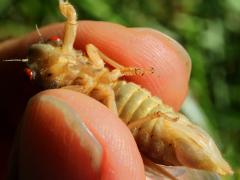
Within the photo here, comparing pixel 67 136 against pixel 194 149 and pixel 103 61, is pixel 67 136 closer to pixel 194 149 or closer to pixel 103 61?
pixel 194 149

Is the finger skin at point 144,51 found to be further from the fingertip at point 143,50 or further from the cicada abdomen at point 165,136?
the cicada abdomen at point 165,136

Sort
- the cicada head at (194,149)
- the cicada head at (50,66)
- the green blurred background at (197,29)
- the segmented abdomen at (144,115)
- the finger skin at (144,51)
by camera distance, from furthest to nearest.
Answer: the green blurred background at (197,29) → the finger skin at (144,51) → the cicada head at (50,66) → the segmented abdomen at (144,115) → the cicada head at (194,149)

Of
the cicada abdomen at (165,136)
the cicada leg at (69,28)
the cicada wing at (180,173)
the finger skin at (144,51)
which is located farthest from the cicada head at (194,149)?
the finger skin at (144,51)

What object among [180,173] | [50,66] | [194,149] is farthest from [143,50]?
[194,149]

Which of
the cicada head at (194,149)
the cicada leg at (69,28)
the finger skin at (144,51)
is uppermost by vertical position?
the cicada leg at (69,28)

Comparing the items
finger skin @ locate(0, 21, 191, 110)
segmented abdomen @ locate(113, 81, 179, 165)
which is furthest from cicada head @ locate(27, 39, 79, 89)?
finger skin @ locate(0, 21, 191, 110)

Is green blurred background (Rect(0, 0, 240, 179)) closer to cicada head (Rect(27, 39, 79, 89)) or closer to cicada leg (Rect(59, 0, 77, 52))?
cicada leg (Rect(59, 0, 77, 52))

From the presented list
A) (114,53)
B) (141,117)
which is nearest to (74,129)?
(141,117)
